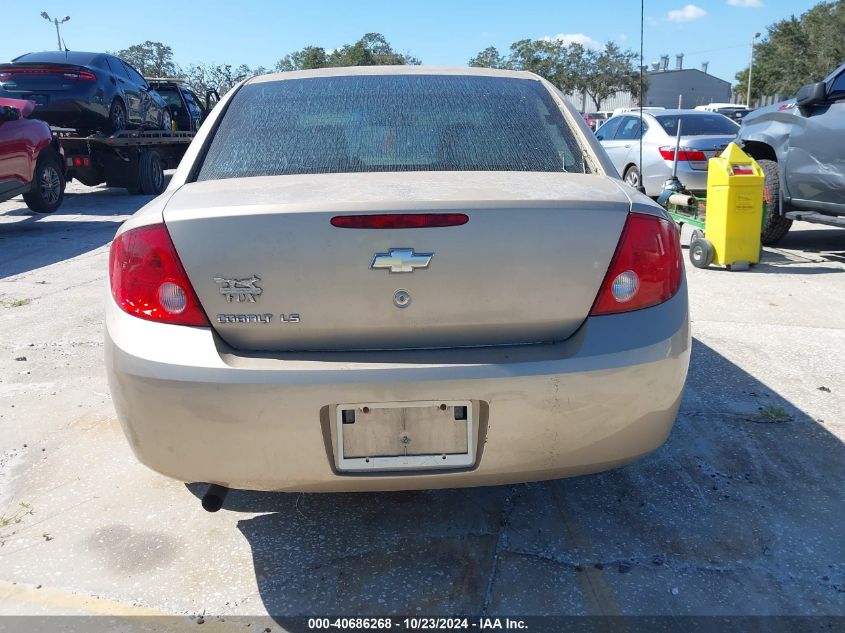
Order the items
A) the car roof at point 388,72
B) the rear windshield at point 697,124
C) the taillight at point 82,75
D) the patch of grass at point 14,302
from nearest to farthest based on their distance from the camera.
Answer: the car roof at point 388,72 → the patch of grass at point 14,302 → the rear windshield at point 697,124 → the taillight at point 82,75

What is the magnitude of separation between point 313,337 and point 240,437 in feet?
1.11

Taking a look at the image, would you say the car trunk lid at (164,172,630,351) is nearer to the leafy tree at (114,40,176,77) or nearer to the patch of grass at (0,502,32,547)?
the patch of grass at (0,502,32,547)

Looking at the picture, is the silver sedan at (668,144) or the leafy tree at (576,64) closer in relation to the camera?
the silver sedan at (668,144)

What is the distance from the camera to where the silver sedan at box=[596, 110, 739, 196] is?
9625 mm

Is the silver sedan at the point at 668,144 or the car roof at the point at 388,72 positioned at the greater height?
the car roof at the point at 388,72

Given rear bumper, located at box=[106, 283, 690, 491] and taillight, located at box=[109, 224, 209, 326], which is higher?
taillight, located at box=[109, 224, 209, 326]

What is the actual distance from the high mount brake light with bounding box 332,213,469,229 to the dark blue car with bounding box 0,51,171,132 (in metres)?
11.1

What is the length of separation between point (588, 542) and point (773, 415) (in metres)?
1.51

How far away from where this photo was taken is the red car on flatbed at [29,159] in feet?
28.4

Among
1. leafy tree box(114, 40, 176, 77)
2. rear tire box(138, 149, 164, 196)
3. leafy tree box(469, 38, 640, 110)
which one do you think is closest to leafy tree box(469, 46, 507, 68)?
leafy tree box(469, 38, 640, 110)

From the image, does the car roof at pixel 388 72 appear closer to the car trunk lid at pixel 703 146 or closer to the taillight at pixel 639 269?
the taillight at pixel 639 269

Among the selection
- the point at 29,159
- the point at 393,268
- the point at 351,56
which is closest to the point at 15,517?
the point at 393,268

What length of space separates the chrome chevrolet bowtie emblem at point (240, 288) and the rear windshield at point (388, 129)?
611 mm

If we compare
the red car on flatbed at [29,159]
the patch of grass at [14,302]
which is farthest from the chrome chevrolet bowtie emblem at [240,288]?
the red car on flatbed at [29,159]
